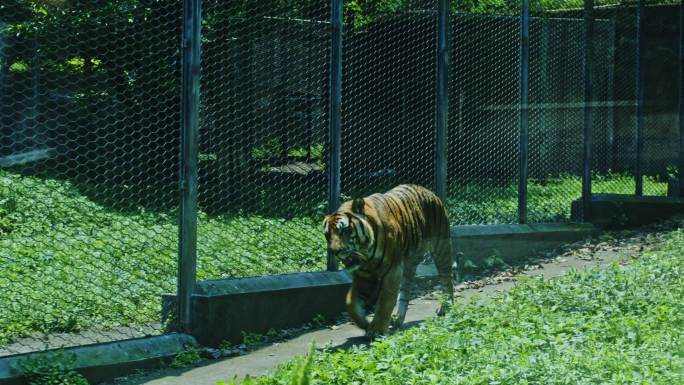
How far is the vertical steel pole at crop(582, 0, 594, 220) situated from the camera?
38.0ft

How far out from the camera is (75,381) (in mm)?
5555

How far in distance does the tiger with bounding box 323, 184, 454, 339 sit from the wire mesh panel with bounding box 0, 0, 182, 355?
1340 mm

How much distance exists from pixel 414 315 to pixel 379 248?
1.22m

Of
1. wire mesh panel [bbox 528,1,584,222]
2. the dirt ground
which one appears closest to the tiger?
the dirt ground

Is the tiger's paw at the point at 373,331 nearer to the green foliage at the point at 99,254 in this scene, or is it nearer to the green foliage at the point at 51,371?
the green foliage at the point at 99,254

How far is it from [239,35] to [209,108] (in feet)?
2.33

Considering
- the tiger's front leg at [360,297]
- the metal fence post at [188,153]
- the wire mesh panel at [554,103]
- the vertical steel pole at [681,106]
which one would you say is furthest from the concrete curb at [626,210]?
the metal fence post at [188,153]

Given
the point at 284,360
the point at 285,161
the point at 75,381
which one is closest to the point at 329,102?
the point at 285,161

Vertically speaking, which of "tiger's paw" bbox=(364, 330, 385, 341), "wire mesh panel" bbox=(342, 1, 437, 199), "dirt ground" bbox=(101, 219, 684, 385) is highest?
"wire mesh panel" bbox=(342, 1, 437, 199)

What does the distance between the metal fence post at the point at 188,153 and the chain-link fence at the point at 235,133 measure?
3 cm

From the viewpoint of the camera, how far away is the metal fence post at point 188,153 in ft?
21.6

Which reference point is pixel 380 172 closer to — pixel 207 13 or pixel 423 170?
pixel 423 170

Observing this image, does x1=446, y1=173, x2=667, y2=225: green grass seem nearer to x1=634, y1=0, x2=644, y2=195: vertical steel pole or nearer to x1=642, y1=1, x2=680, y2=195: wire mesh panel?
x1=642, y1=1, x2=680, y2=195: wire mesh panel

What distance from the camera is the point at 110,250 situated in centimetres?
835
